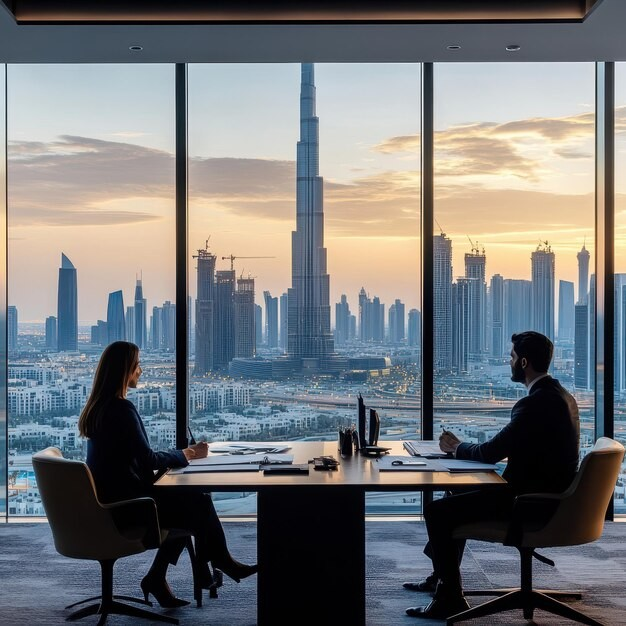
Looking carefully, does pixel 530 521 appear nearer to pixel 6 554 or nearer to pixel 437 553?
pixel 437 553

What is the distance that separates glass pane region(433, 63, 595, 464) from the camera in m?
5.74

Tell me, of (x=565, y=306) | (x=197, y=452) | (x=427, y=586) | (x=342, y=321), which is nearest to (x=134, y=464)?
(x=197, y=452)

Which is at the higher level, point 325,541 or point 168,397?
point 168,397

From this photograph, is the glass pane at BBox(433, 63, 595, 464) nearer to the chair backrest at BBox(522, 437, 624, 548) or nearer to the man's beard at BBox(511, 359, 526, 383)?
the man's beard at BBox(511, 359, 526, 383)

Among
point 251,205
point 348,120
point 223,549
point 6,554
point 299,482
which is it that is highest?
point 348,120

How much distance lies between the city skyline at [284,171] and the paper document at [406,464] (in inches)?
82.0

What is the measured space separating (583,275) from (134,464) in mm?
3715

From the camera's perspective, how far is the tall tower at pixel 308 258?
575cm

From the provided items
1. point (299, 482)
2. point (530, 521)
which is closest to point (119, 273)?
point (299, 482)

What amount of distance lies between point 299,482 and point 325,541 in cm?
33

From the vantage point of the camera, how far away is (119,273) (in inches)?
226

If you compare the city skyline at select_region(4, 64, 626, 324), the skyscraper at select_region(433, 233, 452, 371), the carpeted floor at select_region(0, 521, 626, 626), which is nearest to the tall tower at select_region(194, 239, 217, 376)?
the city skyline at select_region(4, 64, 626, 324)

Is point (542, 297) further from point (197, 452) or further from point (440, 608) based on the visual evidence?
point (197, 452)

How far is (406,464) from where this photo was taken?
146 inches
